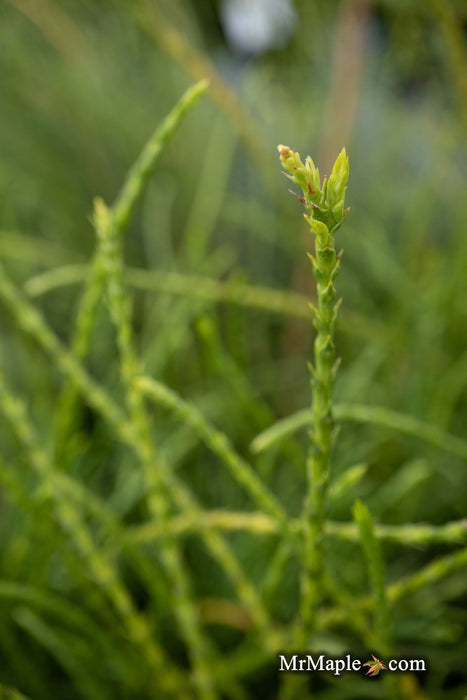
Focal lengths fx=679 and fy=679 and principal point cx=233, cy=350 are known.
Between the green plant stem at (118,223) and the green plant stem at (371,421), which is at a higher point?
the green plant stem at (118,223)

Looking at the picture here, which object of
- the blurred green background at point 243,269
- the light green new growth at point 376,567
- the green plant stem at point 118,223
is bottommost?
the light green new growth at point 376,567

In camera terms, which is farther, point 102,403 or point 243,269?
point 243,269

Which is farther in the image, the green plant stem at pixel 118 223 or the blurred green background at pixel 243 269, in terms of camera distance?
the blurred green background at pixel 243 269

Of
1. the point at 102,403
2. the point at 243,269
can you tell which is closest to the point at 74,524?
the point at 102,403

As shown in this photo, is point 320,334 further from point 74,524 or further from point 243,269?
point 243,269

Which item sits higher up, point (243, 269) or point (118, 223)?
point (243, 269)

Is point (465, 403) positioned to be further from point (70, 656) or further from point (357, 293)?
point (70, 656)
